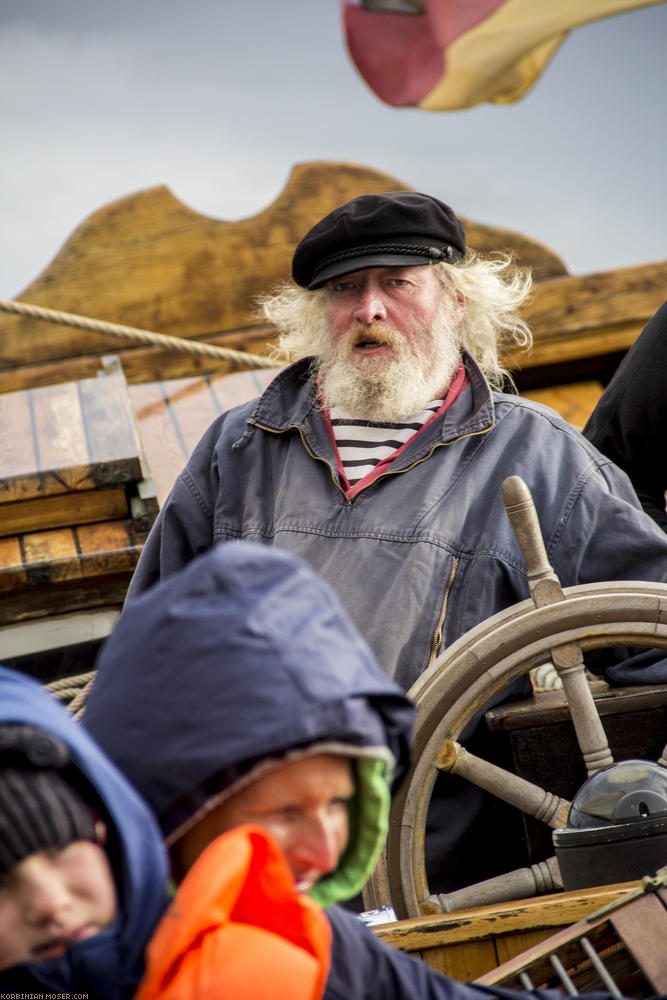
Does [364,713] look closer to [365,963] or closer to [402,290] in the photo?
[365,963]

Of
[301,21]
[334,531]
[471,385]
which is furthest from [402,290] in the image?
[301,21]

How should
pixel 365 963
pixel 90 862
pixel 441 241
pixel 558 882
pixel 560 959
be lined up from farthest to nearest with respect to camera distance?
1. pixel 441 241
2. pixel 558 882
3. pixel 560 959
4. pixel 365 963
5. pixel 90 862

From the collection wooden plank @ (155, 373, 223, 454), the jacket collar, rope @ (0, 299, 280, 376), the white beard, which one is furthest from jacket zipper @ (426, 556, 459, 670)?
rope @ (0, 299, 280, 376)

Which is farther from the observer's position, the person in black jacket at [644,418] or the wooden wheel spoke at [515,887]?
the person in black jacket at [644,418]

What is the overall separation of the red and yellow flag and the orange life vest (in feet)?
12.3

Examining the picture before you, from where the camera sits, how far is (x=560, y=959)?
1000mm

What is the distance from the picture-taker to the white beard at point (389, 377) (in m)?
1.85

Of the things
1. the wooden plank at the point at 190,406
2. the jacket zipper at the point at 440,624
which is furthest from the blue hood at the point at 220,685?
the wooden plank at the point at 190,406

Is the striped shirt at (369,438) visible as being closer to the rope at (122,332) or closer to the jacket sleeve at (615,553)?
the jacket sleeve at (615,553)

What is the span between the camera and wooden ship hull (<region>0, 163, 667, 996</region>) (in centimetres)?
207

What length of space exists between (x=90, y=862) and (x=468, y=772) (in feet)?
3.06

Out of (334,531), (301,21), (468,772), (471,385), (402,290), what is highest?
(301,21)

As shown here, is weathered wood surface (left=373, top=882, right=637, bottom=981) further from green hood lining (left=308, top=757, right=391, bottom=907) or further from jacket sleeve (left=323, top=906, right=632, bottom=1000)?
green hood lining (left=308, top=757, right=391, bottom=907)

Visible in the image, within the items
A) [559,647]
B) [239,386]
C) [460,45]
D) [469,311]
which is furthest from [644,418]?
[460,45]
